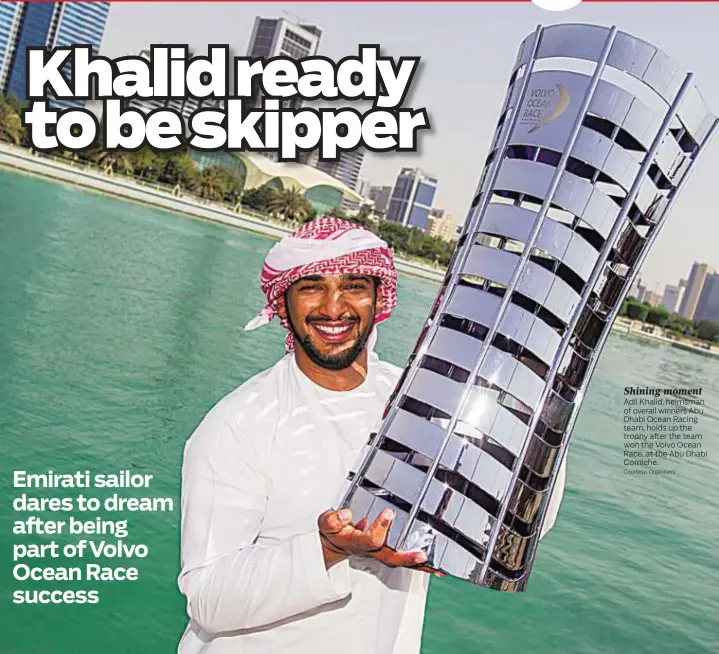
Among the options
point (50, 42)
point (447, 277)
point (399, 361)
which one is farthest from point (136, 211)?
point (50, 42)

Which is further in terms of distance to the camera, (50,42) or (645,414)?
(50,42)

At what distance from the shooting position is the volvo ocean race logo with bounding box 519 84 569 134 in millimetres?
834

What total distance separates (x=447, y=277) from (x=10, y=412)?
199 inches

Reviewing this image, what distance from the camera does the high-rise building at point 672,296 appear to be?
2532 inches

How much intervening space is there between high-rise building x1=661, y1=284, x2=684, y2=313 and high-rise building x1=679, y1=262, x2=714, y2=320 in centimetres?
195

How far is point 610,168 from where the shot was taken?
826 mm

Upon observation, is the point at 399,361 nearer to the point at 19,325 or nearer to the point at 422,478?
the point at 19,325

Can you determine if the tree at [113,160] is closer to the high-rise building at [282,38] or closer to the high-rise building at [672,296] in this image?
the high-rise building at [282,38]

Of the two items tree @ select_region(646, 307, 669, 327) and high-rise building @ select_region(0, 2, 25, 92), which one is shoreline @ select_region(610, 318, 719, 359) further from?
high-rise building @ select_region(0, 2, 25, 92)

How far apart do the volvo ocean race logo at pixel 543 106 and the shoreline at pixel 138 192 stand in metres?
23.3

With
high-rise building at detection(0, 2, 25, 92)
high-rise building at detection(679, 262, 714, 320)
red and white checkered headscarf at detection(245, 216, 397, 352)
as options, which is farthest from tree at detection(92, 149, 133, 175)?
high-rise building at detection(679, 262, 714, 320)

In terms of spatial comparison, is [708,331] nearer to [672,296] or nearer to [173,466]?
[672,296]
